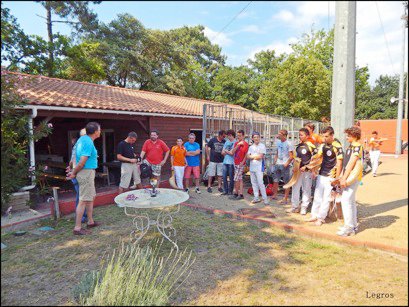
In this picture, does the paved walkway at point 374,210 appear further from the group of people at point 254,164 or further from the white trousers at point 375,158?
the white trousers at point 375,158

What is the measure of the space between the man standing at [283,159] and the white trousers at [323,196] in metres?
1.56

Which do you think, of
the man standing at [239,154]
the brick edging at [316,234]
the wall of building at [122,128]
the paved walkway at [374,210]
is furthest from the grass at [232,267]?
the wall of building at [122,128]

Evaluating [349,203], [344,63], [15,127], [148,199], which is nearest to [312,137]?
[349,203]

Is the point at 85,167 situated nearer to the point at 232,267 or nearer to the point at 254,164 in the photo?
the point at 232,267

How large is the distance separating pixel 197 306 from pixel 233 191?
194 inches

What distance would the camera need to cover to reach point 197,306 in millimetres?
2662

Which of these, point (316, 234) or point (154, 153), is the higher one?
point (154, 153)

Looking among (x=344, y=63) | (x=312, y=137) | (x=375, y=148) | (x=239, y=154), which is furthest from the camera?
(x=375, y=148)

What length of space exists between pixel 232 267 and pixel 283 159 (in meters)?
3.96

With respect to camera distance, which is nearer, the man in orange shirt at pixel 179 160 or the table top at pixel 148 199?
the table top at pixel 148 199

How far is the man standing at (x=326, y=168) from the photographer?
4.43 m

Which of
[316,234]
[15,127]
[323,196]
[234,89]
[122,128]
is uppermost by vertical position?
[234,89]

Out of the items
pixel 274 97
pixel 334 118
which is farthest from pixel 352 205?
pixel 274 97

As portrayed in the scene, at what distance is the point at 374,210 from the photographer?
5.36 metres
